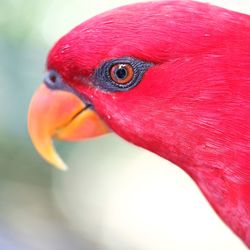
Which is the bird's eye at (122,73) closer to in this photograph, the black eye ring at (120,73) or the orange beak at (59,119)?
the black eye ring at (120,73)

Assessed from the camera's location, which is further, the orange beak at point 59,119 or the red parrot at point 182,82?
the orange beak at point 59,119

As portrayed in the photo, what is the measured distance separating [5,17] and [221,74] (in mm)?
2606

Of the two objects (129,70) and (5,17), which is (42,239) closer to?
(5,17)

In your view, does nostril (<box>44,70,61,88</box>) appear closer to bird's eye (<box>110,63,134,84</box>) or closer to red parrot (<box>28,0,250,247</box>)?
red parrot (<box>28,0,250,247</box>)

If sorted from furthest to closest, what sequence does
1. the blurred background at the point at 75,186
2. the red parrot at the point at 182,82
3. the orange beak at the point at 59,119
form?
the blurred background at the point at 75,186 → the orange beak at the point at 59,119 → the red parrot at the point at 182,82

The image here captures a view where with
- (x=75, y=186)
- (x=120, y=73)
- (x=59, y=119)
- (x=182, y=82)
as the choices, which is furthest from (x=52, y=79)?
(x=75, y=186)

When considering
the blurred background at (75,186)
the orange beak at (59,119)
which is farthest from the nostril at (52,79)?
the blurred background at (75,186)

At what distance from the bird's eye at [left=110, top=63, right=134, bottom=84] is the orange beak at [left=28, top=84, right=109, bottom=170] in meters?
0.14

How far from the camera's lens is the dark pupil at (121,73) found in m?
1.36

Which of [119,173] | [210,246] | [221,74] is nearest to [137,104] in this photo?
[221,74]

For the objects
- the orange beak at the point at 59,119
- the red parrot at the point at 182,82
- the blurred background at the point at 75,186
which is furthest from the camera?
the blurred background at the point at 75,186

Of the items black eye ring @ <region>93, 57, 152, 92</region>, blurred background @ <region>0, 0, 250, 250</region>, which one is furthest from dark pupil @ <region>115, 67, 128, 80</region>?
blurred background @ <region>0, 0, 250, 250</region>

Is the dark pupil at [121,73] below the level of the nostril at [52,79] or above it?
above

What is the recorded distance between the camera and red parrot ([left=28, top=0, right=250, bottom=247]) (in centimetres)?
132
